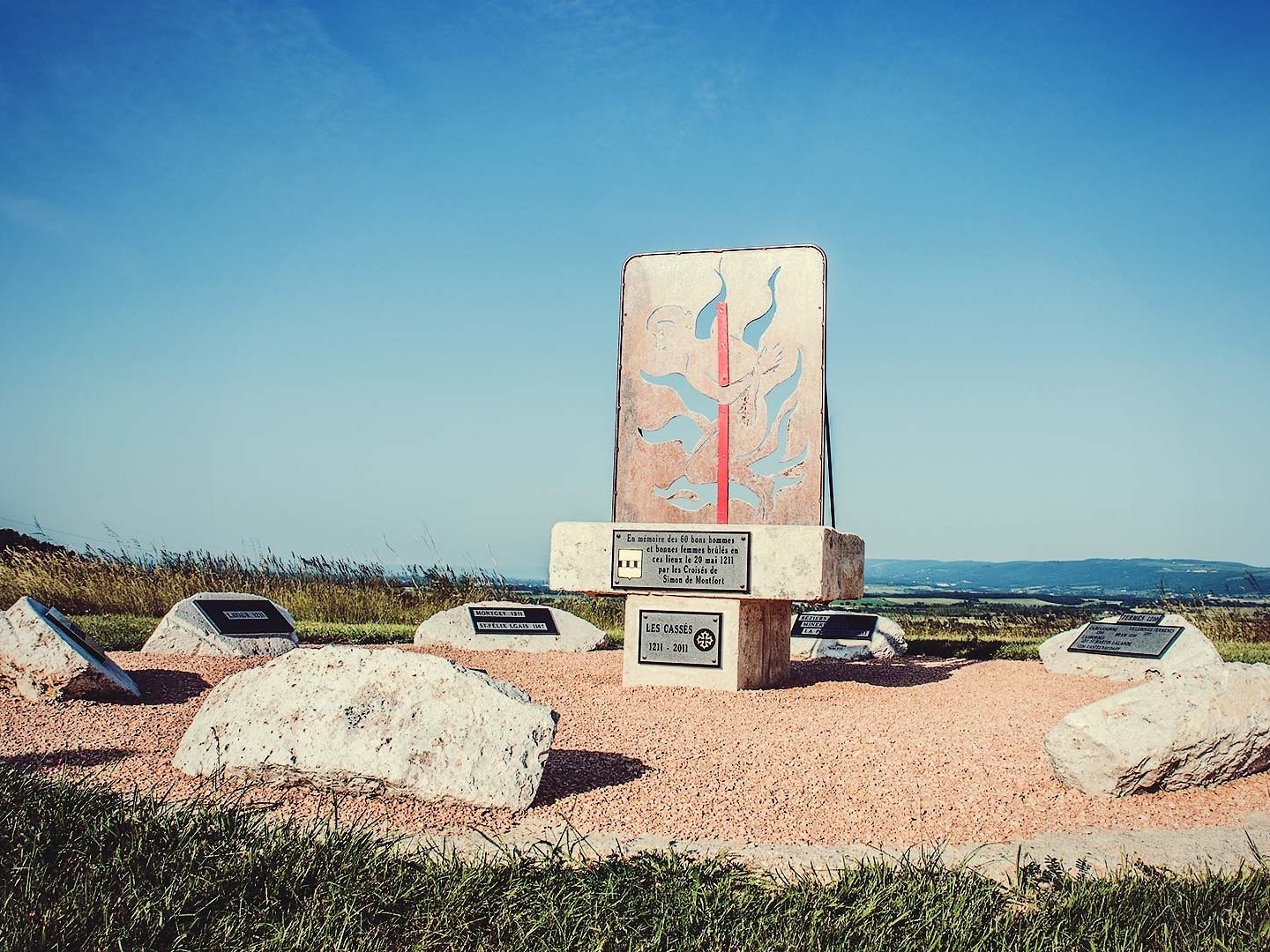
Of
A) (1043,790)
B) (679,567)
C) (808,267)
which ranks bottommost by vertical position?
(1043,790)

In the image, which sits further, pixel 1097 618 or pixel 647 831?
pixel 1097 618

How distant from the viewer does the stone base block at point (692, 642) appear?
26.8 ft

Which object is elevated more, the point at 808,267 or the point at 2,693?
the point at 808,267

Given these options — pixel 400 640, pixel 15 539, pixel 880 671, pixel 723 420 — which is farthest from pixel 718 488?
pixel 15 539

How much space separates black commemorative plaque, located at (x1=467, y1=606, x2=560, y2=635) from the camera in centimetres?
1152

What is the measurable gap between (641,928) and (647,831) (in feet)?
3.70

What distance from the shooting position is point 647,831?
430 centimetres

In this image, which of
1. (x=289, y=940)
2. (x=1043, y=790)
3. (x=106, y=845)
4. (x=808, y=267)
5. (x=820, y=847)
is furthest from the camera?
(x=808, y=267)

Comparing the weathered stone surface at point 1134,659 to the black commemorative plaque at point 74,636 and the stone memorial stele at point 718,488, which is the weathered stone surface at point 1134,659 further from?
the black commemorative plaque at point 74,636

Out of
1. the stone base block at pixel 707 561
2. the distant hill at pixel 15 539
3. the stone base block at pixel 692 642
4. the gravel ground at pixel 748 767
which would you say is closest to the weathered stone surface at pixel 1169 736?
the gravel ground at pixel 748 767

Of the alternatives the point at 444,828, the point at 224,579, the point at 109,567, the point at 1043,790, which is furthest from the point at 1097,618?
the point at 109,567

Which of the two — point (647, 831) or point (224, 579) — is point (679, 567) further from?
point (224, 579)

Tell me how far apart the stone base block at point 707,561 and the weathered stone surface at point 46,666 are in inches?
131

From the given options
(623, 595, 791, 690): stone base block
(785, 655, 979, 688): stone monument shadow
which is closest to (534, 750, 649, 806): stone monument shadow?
(623, 595, 791, 690): stone base block
